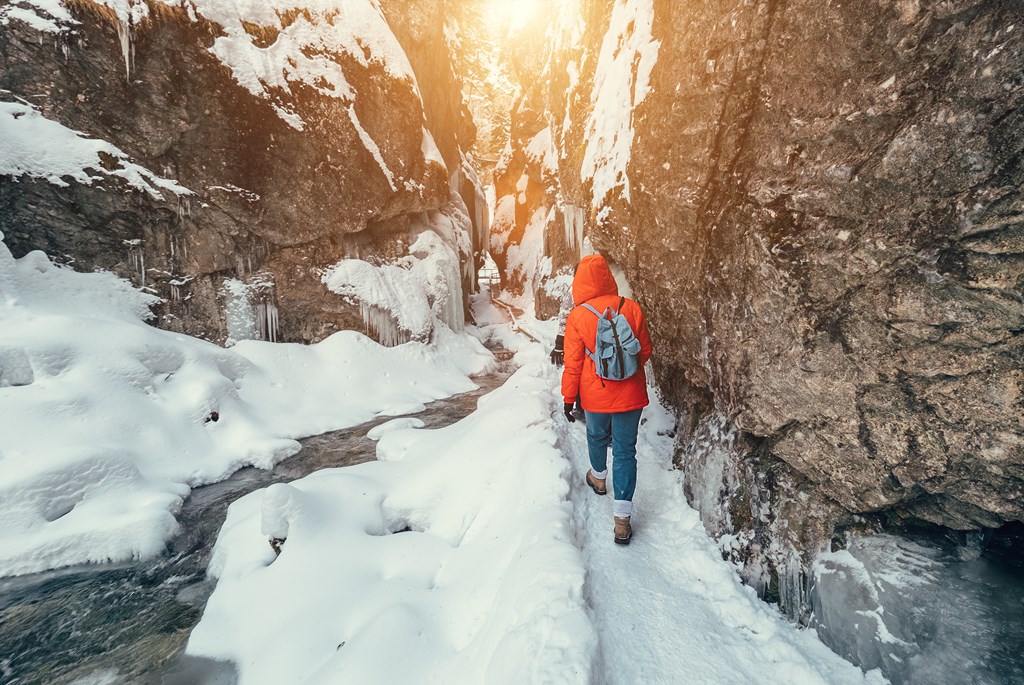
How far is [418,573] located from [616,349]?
2.87m

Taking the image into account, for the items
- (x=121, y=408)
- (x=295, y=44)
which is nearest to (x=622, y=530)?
(x=121, y=408)

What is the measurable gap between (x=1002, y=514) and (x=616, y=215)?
5.06 metres

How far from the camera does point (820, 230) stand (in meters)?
3.23

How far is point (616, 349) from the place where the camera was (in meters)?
3.74

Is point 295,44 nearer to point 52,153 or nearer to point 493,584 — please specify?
point 52,153

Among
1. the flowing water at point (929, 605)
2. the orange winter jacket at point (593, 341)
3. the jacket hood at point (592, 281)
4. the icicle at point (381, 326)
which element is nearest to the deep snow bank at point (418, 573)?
the orange winter jacket at point (593, 341)

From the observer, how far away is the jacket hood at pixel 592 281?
395 cm

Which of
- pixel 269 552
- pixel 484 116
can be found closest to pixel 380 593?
pixel 269 552

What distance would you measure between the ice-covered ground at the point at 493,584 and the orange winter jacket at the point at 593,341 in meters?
0.91

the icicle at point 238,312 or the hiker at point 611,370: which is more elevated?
the icicle at point 238,312

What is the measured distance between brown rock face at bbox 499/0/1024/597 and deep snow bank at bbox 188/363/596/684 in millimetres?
1986

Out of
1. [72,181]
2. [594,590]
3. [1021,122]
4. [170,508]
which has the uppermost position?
[72,181]

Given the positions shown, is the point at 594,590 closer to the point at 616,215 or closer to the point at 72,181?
the point at 616,215

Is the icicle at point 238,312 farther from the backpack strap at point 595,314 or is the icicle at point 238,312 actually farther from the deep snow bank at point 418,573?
the backpack strap at point 595,314
